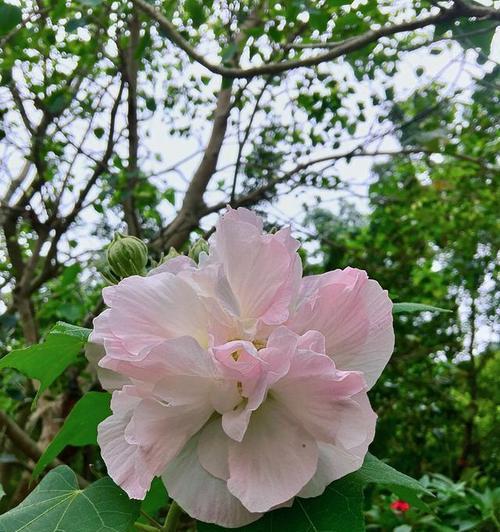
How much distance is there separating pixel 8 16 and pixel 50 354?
118cm

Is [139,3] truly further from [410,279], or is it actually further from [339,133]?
[410,279]

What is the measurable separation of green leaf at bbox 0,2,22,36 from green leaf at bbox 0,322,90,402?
115cm

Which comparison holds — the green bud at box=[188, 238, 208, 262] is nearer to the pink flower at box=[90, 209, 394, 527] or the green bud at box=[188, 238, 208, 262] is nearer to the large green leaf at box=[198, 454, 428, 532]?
the pink flower at box=[90, 209, 394, 527]

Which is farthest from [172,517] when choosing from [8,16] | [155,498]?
[8,16]

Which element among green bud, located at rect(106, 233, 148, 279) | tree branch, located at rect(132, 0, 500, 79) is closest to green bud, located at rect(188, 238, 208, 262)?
green bud, located at rect(106, 233, 148, 279)

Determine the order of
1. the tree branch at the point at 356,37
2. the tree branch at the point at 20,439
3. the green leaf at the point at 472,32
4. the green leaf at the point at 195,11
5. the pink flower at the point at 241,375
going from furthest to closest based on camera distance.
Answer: the green leaf at the point at 195,11
the tree branch at the point at 20,439
the green leaf at the point at 472,32
the tree branch at the point at 356,37
the pink flower at the point at 241,375

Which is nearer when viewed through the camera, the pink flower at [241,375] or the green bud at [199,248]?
the pink flower at [241,375]

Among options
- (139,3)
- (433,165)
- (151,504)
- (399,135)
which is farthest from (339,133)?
(151,504)

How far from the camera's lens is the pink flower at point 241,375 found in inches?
15.9

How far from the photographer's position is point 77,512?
454 mm

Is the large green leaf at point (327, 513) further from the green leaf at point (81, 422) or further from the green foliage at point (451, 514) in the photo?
the green foliage at point (451, 514)

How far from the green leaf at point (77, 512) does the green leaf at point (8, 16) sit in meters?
1.31

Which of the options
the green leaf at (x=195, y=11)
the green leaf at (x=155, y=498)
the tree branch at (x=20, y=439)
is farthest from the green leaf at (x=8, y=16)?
the green leaf at (x=155, y=498)

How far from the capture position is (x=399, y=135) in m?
2.55
